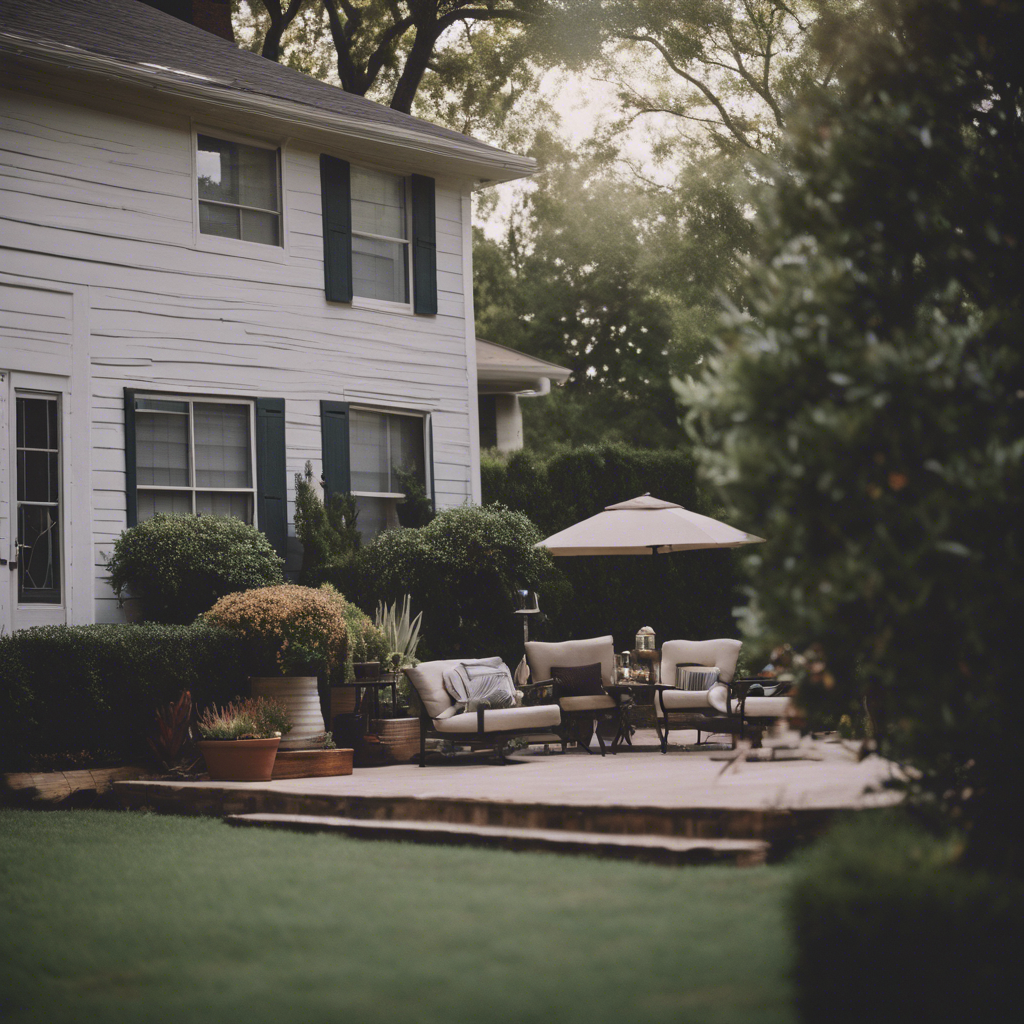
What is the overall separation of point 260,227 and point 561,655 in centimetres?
539

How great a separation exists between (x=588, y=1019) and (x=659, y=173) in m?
23.0

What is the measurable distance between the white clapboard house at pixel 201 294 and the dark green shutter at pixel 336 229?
0.02 meters

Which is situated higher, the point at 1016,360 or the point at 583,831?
the point at 1016,360

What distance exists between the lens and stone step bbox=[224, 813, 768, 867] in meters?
5.76

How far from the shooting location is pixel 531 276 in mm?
36000

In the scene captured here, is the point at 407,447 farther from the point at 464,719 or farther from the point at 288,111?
the point at 464,719

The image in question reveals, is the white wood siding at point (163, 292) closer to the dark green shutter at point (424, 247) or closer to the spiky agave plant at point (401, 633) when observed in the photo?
the dark green shutter at point (424, 247)

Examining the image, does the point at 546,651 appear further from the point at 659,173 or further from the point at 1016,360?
the point at 659,173

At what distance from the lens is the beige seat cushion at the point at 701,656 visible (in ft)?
38.1

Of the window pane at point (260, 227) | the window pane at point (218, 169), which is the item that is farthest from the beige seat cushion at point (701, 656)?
the window pane at point (218, 169)

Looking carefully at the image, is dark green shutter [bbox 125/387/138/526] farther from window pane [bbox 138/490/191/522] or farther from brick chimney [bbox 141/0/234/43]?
brick chimney [bbox 141/0/234/43]

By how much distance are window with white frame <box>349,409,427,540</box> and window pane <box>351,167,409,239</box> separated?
2043 millimetres

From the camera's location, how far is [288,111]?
1250 cm

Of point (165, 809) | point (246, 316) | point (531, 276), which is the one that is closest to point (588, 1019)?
point (165, 809)
